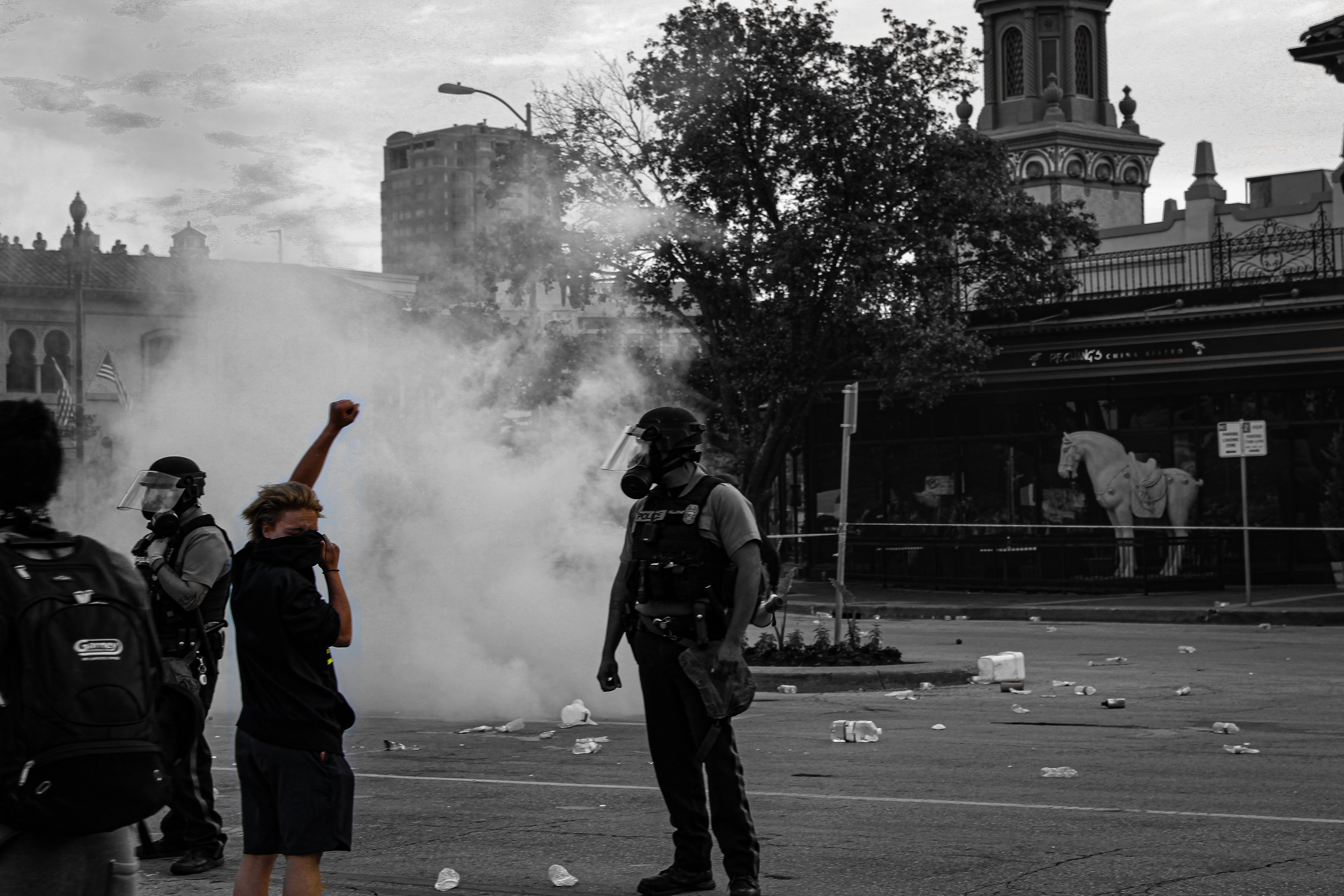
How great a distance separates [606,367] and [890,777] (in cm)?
1304

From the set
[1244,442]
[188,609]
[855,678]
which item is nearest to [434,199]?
[855,678]

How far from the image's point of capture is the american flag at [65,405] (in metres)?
23.2

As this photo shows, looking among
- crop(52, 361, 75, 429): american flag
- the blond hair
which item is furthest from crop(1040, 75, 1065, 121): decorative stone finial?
the blond hair

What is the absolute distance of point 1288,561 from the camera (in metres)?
26.3

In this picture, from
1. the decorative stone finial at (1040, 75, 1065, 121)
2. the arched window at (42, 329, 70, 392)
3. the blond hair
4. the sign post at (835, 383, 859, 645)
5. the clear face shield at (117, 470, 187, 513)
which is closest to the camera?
the blond hair

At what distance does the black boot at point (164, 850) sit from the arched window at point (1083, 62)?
64563 millimetres

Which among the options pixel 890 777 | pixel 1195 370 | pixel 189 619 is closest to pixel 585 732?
pixel 890 777

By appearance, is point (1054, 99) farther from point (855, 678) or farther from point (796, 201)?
point (855, 678)

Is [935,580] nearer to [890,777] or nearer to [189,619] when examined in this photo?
[890,777]

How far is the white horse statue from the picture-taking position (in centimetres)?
2748

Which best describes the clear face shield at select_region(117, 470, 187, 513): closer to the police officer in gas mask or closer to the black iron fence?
the police officer in gas mask

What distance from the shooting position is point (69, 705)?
3367mm

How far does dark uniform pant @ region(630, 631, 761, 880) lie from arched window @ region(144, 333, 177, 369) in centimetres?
901

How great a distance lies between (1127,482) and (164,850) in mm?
22953
